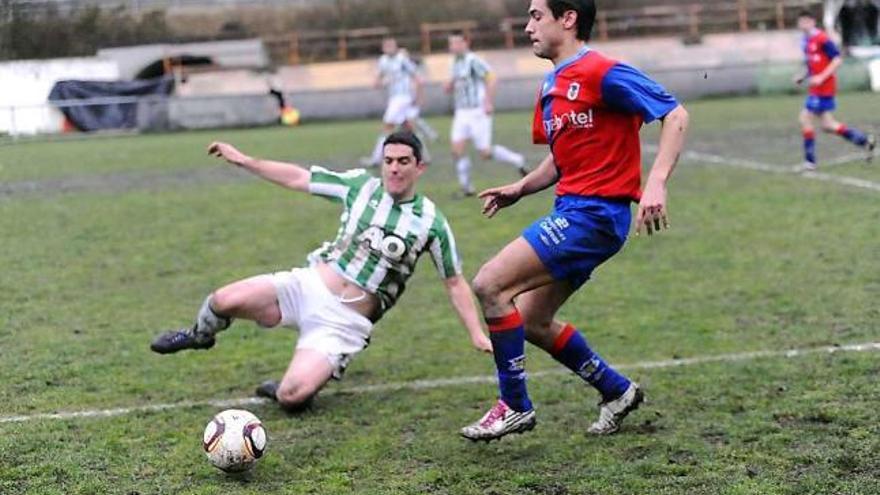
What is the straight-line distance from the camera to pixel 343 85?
37.8m

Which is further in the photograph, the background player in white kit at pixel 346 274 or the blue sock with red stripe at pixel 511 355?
the background player in white kit at pixel 346 274

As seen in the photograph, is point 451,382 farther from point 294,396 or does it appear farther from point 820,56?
point 820,56

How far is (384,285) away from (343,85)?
32461 millimetres

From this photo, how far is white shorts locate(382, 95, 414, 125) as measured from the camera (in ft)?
64.0

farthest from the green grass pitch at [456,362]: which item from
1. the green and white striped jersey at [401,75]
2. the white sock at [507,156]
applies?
the green and white striped jersey at [401,75]

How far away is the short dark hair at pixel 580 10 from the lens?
186 inches

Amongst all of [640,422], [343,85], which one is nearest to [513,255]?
[640,422]

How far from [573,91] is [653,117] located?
404 mm

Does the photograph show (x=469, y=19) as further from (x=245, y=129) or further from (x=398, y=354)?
(x=398, y=354)

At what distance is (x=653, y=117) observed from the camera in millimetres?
4512

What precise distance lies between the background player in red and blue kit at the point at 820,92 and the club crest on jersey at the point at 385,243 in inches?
409

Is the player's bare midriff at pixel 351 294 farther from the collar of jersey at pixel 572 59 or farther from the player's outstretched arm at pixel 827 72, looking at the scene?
the player's outstretched arm at pixel 827 72

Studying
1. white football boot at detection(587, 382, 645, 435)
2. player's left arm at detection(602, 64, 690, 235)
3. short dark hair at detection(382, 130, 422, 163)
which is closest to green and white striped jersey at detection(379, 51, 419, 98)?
short dark hair at detection(382, 130, 422, 163)

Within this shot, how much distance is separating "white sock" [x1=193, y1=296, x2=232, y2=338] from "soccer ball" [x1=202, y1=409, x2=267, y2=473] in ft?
4.34
